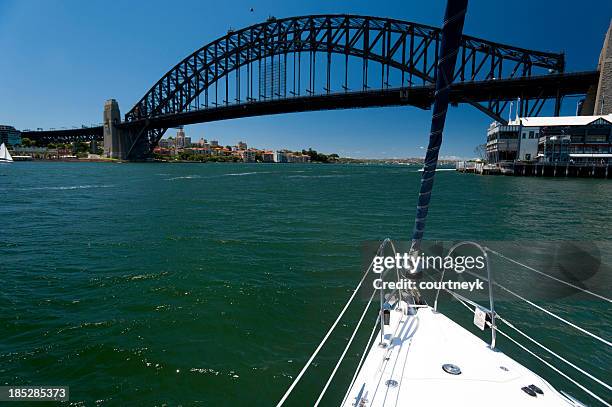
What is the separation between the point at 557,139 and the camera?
5475 centimetres

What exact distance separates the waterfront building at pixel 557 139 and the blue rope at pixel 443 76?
64911mm

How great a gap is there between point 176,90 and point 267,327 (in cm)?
10576

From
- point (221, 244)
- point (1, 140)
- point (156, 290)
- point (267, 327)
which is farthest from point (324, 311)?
point (1, 140)

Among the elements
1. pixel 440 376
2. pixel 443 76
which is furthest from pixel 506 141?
pixel 440 376

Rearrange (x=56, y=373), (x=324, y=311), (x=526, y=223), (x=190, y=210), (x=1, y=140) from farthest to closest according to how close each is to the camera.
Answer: (x=1, y=140)
(x=190, y=210)
(x=526, y=223)
(x=324, y=311)
(x=56, y=373)

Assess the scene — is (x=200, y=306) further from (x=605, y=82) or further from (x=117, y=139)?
(x=117, y=139)

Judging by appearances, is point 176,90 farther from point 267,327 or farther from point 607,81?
point 267,327

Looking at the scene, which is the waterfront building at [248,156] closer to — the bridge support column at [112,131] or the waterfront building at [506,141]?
the bridge support column at [112,131]

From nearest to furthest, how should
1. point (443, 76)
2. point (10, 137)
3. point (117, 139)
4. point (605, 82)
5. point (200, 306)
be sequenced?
1. point (443, 76)
2. point (200, 306)
3. point (605, 82)
4. point (117, 139)
5. point (10, 137)

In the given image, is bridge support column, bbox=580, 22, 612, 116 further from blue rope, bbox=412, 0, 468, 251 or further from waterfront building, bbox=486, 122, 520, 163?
blue rope, bbox=412, 0, 468, 251

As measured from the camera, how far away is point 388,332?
165 inches

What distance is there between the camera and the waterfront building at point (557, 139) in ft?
174

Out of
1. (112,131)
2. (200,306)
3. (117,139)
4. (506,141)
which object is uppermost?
(112,131)

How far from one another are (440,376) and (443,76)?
2.81 meters
